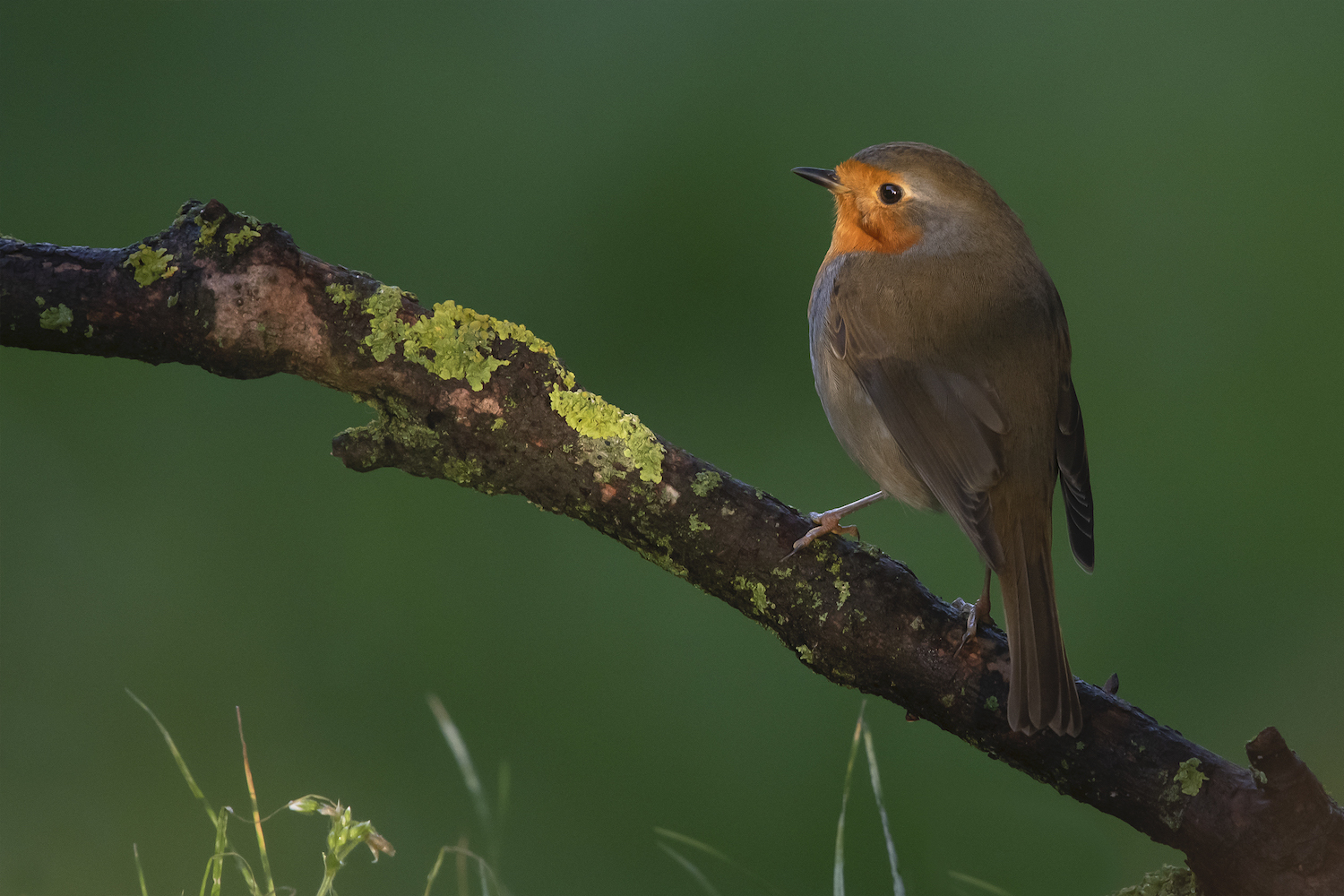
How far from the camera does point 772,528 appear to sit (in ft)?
6.72

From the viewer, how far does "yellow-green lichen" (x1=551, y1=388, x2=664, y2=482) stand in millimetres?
2008

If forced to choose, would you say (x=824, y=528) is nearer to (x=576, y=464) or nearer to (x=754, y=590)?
(x=754, y=590)

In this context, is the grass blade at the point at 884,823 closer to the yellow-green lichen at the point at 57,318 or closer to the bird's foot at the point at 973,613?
the bird's foot at the point at 973,613

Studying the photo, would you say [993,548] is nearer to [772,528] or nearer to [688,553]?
[772,528]

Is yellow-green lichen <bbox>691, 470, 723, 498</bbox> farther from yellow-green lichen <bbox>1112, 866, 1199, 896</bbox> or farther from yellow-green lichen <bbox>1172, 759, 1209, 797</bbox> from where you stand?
yellow-green lichen <bbox>1112, 866, 1199, 896</bbox>

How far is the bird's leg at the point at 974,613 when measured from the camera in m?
2.02

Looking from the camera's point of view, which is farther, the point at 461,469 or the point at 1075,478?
the point at 1075,478

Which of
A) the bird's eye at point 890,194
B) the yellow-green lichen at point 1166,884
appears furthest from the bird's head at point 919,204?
the yellow-green lichen at point 1166,884

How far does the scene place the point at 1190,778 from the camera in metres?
1.87

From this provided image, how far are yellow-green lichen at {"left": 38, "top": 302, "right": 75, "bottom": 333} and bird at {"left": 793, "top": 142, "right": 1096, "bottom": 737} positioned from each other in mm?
1387

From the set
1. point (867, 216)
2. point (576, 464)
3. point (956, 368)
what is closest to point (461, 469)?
point (576, 464)

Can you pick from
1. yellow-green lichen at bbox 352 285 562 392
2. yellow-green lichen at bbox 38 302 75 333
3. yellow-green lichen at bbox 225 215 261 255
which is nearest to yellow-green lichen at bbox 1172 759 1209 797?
yellow-green lichen at bbox 352 285 562 392

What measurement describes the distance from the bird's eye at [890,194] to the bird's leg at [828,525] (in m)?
0.85

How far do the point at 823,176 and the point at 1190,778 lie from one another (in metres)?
1.74
